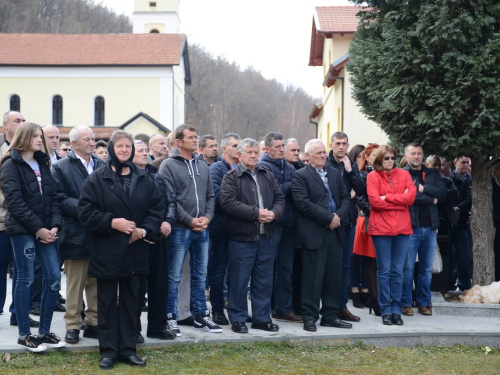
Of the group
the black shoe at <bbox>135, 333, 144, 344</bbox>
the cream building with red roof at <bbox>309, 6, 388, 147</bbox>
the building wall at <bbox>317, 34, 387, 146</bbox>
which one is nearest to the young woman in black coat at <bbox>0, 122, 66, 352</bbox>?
the black shoe at <bbox>135, 333, 144, 344</bbox>

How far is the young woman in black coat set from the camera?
237 inches

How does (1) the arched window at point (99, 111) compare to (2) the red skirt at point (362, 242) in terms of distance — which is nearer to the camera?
(2) the red skirt at point (362, 242)

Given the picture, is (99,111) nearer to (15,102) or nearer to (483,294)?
(15,102)

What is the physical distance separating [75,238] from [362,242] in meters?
3.79

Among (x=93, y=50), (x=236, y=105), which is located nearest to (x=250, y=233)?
(x=93, y=50)

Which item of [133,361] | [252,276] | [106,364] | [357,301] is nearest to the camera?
[106,364]

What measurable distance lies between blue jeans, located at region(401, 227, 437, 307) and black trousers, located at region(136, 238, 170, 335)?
311 centimetres

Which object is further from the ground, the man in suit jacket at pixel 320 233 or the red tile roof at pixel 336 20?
the red tile roof at pixel 336 20

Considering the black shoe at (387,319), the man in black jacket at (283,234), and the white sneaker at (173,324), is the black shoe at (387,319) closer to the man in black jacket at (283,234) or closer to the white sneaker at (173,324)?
the man in black jacket at (283,234)

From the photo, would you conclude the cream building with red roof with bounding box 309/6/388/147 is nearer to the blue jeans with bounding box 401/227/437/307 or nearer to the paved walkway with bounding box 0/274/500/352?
the blue jeans with bounding box 401/227/437/307

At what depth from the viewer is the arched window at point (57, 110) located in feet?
167

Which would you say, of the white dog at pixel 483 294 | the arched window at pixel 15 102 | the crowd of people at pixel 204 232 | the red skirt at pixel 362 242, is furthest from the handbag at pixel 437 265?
the arched window at pixel 15 102

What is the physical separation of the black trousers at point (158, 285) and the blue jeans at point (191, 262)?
0.80 feet

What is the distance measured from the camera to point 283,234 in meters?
7.69
